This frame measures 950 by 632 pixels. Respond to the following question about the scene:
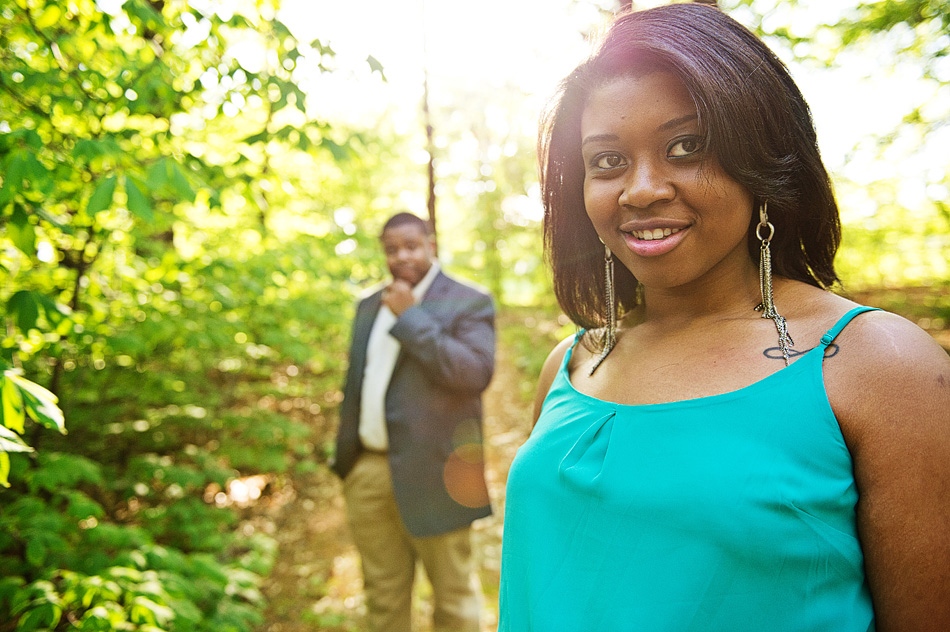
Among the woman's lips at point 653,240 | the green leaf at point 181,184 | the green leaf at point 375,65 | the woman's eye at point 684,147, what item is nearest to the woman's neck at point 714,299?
the woman's lips at point 653,240

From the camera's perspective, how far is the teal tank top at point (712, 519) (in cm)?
87

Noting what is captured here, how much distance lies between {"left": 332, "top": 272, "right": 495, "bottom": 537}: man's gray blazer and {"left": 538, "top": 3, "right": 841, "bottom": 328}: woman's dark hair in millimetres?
1975

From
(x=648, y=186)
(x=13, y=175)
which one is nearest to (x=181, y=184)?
(x=13, y=175)

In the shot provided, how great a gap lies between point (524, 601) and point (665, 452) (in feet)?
1.64

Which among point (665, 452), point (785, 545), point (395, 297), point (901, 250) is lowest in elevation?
point (785, 545)

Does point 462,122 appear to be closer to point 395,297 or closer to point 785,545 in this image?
point 395,297

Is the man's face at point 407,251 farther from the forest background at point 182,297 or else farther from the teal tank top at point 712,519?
→ the teal tank top at point 712,519

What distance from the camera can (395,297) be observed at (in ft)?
10.7

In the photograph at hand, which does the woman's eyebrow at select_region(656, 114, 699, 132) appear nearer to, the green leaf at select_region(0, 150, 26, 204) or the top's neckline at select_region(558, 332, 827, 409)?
the top's neckline at select_region(558, 332, 827, 409)

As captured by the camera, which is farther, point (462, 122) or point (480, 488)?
point (462, 122)

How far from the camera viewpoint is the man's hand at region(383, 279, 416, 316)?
128 inches

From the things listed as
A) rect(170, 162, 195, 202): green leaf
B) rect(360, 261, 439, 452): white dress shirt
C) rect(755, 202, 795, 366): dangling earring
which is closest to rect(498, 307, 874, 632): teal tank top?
rect(755, 202, 795, 366): dangling earring

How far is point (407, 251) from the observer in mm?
3512

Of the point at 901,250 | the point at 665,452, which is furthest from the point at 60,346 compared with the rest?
the point at 901,250
